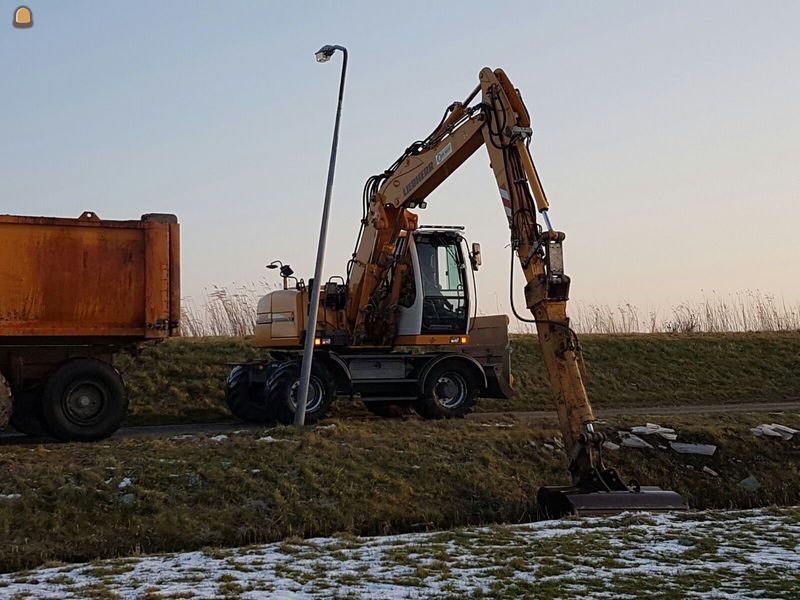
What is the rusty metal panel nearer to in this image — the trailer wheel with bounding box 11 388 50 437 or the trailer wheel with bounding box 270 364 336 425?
the trailer wheel with bounding box 11 388 50 437

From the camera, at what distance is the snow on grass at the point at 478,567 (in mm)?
7598

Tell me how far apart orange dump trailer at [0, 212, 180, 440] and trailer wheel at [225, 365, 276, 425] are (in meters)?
3.32

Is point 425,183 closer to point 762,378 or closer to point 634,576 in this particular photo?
point 634,576

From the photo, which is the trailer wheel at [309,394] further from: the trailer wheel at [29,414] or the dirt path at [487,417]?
the trailer wheel at [29,414]

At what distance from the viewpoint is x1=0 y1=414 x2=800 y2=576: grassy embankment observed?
11336 millimetres

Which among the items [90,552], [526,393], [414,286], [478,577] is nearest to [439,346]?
[414,286]

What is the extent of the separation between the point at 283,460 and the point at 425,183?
6422mm

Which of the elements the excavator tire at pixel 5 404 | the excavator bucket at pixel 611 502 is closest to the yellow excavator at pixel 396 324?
the excavator tire at pixel 5 404

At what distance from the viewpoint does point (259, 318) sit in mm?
20234

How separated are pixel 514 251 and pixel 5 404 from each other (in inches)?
283

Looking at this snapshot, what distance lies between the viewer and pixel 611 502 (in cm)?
1198

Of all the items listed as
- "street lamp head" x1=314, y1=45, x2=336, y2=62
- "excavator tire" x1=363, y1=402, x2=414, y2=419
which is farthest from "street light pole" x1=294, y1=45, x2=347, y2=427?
"excavator tire" x1=363, y1=402, x2=414, y2=419

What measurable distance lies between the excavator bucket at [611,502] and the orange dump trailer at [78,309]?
648 cm

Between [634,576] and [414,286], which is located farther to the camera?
[414,286]
